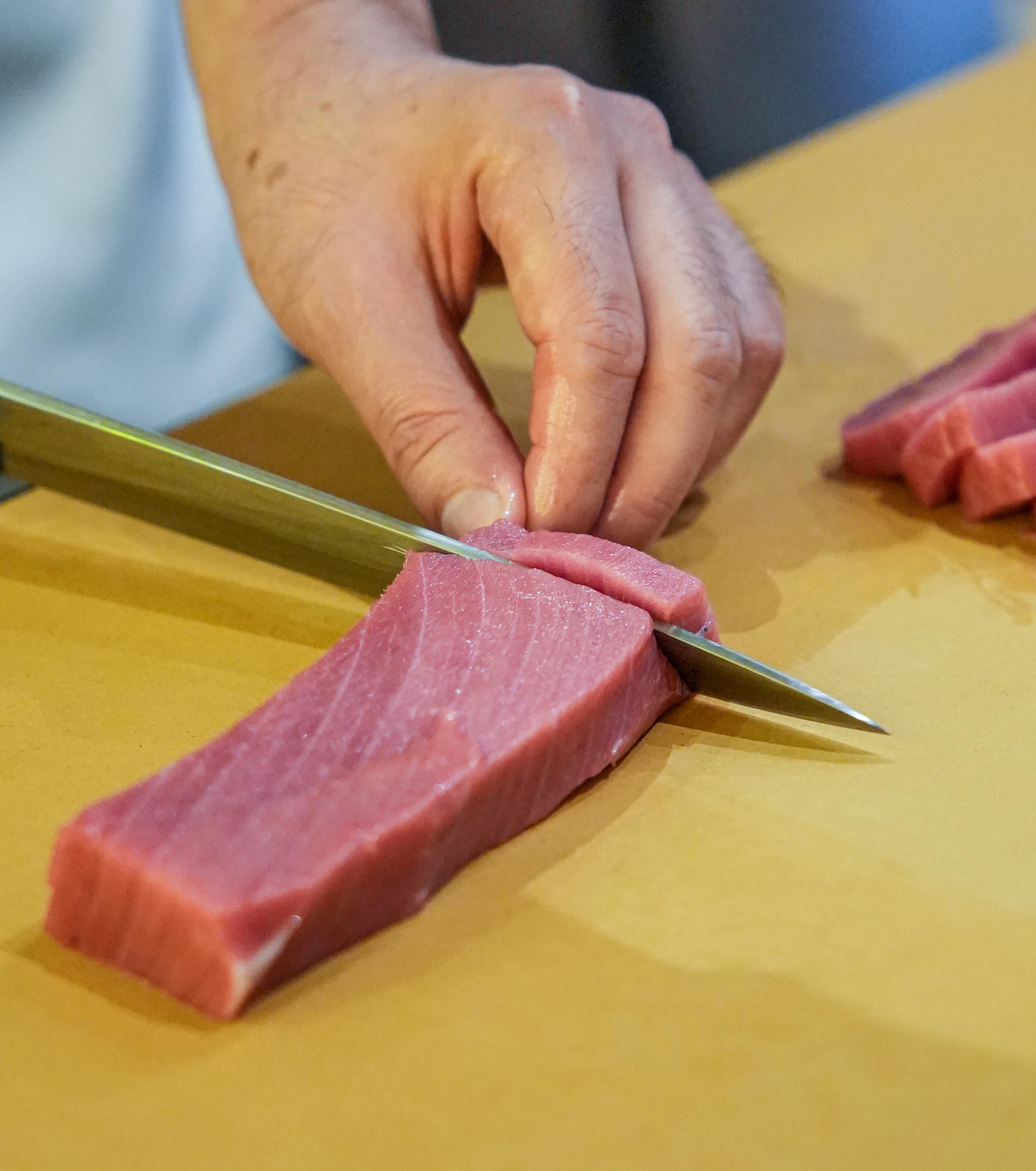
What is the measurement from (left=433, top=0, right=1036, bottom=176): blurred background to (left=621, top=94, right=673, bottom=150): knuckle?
1.73 m

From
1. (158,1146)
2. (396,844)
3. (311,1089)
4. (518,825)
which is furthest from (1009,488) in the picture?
(158,1146)

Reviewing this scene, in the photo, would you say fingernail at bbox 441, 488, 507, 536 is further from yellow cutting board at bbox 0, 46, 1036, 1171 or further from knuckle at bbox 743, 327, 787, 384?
knuckle at bbox 743, 327, 787, 384

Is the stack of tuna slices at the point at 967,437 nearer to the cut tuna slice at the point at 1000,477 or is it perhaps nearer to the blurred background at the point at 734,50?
the cut tuna slice at the point at 1000,477

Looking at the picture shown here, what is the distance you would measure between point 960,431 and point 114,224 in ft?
5.87

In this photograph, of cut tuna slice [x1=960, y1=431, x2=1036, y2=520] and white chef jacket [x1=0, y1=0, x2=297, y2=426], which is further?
white chef jacket [x1=0, y1=0, x2=297, y2=426]

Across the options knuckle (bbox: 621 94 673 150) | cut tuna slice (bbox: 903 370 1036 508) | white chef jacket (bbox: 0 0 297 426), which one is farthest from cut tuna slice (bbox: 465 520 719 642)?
white chef jacket (bbox: 0 0 297 426)

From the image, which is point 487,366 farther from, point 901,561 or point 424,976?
point 424,976

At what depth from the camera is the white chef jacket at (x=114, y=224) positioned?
2762mm

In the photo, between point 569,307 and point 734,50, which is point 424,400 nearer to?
point 569,307

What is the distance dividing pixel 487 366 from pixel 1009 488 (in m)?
1.12

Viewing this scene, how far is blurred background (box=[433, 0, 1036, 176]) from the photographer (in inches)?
160

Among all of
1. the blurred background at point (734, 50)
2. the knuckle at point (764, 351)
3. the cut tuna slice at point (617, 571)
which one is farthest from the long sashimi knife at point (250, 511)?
the blurred background at point (734, 50)

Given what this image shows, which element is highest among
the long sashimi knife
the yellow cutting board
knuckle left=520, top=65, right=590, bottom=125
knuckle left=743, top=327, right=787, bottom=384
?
knuckle left=520, top=65, right=590, bottom=125

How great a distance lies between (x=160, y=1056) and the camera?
1399mm
